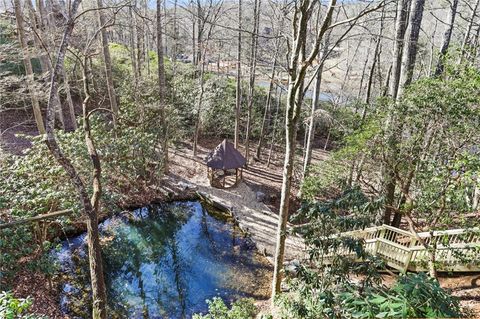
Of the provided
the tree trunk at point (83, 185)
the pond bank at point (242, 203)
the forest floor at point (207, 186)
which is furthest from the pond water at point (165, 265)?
the tree trunk at point (83, 185)

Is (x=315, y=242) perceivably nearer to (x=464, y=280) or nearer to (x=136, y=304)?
(x=464, y=280)

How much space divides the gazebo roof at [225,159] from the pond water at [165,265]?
1.83m

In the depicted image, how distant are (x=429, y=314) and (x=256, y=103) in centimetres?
1742

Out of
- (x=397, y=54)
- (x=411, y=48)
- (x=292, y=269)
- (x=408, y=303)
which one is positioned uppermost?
(x=411, y=48)

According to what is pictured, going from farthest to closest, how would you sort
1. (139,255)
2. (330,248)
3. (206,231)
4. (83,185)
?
(206,231) → (139,255) → (83,185) → (330,248)

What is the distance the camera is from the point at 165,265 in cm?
832

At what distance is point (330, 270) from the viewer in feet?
13.2

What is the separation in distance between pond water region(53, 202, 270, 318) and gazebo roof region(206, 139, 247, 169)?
1826 mm

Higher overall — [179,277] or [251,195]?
[251,195]

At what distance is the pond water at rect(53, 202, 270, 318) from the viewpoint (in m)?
6.89

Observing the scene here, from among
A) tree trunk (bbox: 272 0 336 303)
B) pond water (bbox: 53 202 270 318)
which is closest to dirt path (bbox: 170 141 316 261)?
pond water (bbox: 53 202 270 318)

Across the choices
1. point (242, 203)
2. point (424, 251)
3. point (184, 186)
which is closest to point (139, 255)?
point (184, 186)

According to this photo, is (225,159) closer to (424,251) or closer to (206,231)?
(206,231)

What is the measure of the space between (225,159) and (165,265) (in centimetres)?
434
